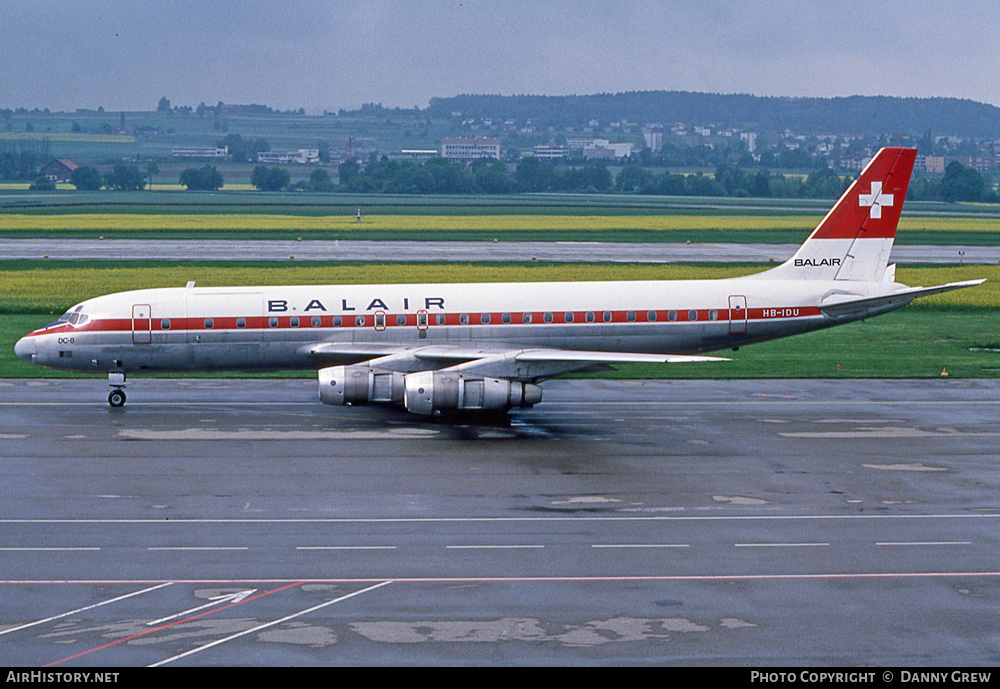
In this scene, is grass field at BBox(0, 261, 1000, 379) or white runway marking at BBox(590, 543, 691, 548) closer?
white runway marking at BBox(590, 543, 691, 548)

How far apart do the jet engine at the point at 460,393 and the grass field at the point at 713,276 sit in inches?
466

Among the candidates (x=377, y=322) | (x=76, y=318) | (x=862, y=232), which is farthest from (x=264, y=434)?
(x=862, y=232)

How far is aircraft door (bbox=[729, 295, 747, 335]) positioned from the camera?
3928 centimetres

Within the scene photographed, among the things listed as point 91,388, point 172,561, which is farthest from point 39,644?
point 91,388

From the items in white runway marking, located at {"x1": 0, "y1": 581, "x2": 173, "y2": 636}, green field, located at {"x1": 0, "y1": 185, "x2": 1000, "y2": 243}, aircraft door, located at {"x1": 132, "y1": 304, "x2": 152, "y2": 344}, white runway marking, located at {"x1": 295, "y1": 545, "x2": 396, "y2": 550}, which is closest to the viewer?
white runway marking, located at {"x1": 0, "y1": 581, "x2": 173, "y2": 636}

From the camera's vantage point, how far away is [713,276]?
75938mm

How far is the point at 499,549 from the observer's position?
24125 mm

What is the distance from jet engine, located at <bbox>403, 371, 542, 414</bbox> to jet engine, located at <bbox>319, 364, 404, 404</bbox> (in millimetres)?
545

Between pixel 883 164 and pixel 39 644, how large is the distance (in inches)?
1289

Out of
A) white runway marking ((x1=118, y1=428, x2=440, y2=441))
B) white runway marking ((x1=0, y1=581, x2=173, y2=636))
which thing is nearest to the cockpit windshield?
white runway marking ((x1=118, y1=428, x2=440, y2=441))

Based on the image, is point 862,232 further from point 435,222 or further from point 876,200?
point 435,222

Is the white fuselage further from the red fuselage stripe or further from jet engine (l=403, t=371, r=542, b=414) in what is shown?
jet engine (l=403, t=371, r=542, b=414)

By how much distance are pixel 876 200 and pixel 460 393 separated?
56.8ft
